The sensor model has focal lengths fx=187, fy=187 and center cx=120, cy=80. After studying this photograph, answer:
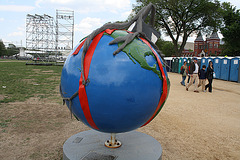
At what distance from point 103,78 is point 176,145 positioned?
2574 mm

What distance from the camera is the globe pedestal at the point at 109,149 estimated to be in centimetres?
277

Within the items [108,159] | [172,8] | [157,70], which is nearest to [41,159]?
[108,159]

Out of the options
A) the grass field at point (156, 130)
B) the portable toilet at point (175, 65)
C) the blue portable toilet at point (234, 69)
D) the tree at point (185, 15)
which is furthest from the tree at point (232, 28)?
the grass field at point (156, 130)

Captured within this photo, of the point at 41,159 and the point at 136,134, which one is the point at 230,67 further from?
the point at 41,159

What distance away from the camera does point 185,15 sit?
3331cm

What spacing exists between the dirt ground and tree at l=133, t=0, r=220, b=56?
28.9 m

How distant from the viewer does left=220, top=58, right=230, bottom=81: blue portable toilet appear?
53.0ft

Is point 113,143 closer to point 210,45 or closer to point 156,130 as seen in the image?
point 156,130

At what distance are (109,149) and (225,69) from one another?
16.6 metres

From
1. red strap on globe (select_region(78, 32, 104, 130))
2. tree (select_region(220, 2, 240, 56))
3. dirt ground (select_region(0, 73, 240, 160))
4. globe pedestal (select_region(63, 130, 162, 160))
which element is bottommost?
dirt ground (select_region(0, 73, 240, 160))

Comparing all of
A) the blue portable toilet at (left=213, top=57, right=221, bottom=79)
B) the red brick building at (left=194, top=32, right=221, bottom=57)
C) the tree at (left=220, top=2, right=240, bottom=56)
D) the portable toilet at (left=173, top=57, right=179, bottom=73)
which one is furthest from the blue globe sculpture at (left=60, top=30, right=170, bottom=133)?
the red brick building at (left=194, top=32, right=221, bottom=57)

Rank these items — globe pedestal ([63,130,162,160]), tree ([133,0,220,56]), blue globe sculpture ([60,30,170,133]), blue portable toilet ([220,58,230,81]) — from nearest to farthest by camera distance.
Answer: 1. blue globe sculpture ([60,30,170,133])
2. globe pedestal ([63,130,162,160])
3. blue portable toilet ([220,58,230,81])
4. tree ([133,0,220,56])

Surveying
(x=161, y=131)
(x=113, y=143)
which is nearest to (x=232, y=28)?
(x=161, y=131)

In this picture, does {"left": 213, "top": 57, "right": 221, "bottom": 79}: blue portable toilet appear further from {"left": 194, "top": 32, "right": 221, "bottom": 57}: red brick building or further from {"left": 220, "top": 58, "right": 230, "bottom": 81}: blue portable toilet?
{"left": 194, "top": 32, "right": 221, "bottom": 57}: red brick building
